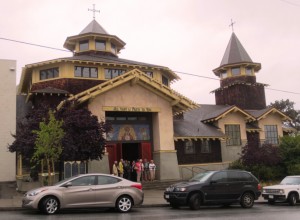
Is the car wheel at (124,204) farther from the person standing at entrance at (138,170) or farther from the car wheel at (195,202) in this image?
the person standing at entrance at (138,170)

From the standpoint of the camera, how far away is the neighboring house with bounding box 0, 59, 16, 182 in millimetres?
22266

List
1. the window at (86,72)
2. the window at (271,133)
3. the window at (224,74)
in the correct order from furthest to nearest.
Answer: the window at (224,74), the window at (271,133), the window at (86,72)

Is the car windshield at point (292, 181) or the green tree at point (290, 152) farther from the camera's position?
the green tree at point (290, 152)

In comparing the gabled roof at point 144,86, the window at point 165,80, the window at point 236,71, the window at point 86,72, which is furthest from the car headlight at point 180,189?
the window at point 236,71

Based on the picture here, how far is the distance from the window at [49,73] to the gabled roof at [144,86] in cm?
499

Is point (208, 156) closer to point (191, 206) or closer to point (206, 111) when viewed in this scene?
point (206, 111)

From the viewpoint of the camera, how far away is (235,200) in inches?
644

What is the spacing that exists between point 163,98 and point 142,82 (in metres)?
2.00

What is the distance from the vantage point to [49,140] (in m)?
17.4

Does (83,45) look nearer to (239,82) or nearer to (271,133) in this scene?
(239,82)

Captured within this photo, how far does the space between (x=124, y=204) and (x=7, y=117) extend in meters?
11.6

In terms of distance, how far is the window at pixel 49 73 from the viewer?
90.4 feet

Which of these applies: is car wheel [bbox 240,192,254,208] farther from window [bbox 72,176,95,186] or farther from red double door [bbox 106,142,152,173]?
red double door [bbox 106,142,152,173]

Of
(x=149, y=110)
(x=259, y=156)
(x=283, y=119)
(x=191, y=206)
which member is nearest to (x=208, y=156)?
(x=259, y=156)
